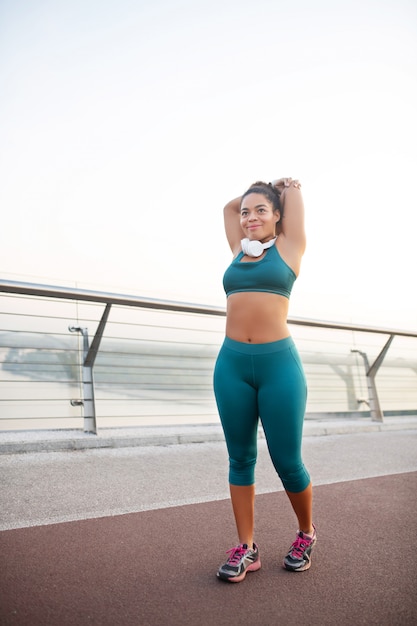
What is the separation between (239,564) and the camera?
1.85m

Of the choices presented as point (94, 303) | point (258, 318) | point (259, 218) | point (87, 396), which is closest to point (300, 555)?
point (258, 318)

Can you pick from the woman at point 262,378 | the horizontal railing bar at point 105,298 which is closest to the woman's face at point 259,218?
the woman at point 262,378

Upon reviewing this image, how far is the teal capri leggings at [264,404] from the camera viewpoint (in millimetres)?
1981

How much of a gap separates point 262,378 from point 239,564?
0.67m

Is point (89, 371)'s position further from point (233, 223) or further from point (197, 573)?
point (197, 573)

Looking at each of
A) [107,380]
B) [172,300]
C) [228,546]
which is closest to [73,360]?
[107,380]

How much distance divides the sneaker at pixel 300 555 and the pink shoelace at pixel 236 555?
171 mm

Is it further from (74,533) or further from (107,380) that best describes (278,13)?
(74,533)

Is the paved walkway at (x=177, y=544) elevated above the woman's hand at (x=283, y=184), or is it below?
below

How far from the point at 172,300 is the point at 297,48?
22.2 ft

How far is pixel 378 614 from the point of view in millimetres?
1576

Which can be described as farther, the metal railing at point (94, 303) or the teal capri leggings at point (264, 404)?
the metal railing at point (94, 303)

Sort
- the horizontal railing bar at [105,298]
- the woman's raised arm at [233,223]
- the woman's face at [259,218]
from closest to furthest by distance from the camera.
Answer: the woman's face at [259,218] < the woman's raised arm at [233,223] < the horizontal railing bar at [105,298]

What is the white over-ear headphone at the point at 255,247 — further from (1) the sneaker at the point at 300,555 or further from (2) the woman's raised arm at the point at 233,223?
(1) the sneaker at the point at 300,555
